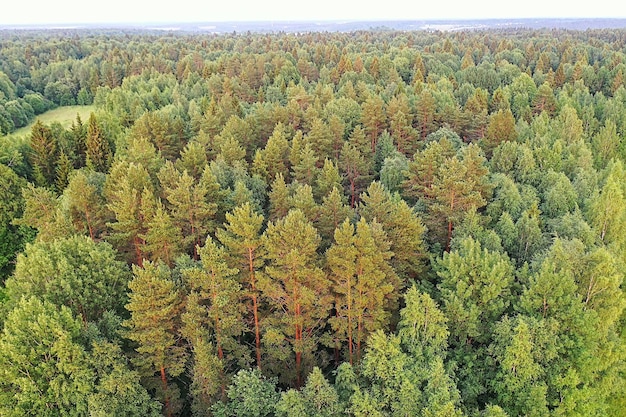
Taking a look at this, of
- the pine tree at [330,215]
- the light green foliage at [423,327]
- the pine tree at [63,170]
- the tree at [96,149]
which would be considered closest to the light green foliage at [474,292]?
the light green foliage at [423,327]

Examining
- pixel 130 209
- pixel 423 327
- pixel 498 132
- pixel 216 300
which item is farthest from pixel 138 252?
pixel 498 132

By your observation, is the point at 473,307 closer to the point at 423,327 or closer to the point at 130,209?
the point at 423,327

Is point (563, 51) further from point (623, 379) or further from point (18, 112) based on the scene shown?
point (18, 112)

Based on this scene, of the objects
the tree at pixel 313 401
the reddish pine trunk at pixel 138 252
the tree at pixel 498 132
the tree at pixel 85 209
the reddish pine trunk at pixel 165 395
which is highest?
the tree at pixel 498 132

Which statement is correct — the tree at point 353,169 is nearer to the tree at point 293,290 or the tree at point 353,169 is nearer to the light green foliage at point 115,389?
the tree at point 293,290

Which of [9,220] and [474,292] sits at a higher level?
[474,292]

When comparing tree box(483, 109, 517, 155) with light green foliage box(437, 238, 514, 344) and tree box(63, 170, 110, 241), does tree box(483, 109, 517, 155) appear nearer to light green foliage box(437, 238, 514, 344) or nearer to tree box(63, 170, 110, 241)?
light green foliage box(437, 238, 514, 344)

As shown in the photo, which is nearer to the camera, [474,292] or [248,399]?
[248,399]
